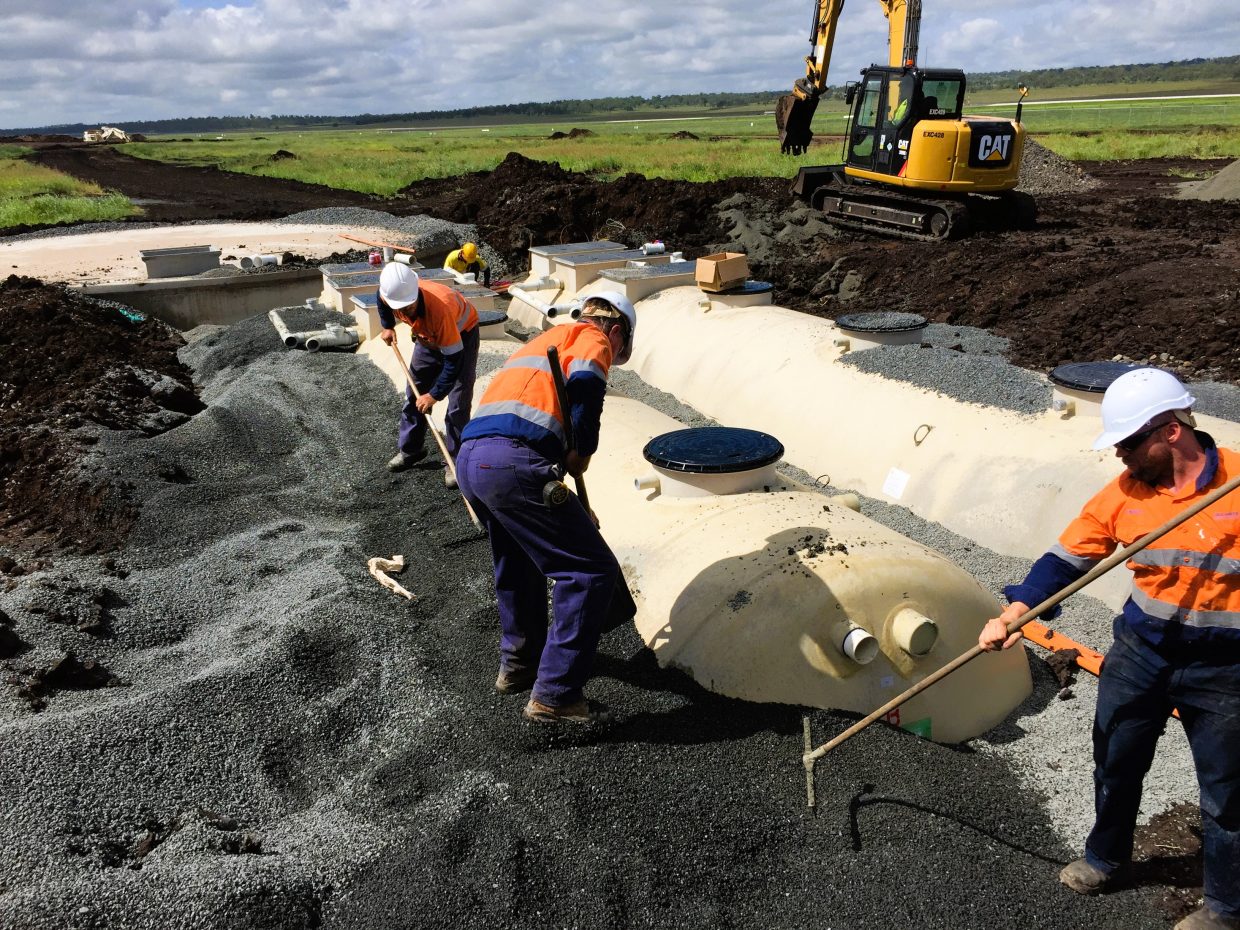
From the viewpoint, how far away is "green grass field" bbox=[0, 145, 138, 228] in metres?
25.0

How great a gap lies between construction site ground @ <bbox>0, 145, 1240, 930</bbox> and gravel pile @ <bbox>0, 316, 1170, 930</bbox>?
0.04ft

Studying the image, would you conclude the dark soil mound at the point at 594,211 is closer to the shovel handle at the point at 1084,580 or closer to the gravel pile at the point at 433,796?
the gravel pile at the point at 433,796

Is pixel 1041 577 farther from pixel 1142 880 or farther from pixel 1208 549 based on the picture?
pixel 1142 880

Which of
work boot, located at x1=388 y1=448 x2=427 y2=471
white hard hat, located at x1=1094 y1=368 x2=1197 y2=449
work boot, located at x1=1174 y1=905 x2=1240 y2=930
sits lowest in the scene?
work boot, located at x1=388 y1=448 x2=427 y2=471

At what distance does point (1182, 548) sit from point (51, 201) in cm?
3126

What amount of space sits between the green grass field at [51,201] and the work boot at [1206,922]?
90.3 ft

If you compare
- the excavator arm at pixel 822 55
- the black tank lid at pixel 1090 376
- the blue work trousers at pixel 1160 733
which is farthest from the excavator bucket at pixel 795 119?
the blue work trousers at pixel 1160 733

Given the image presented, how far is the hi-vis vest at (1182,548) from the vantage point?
9.77 ft

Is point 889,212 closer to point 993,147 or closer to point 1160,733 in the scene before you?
point 993,147

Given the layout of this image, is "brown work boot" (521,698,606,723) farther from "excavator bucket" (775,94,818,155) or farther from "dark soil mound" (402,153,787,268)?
"excavator bucket" (775,94,818,155)

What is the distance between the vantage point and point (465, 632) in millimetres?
5215

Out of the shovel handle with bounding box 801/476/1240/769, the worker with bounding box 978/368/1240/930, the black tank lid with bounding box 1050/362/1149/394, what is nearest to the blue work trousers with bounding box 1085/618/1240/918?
the worker with bounding box 978/368/1240/930

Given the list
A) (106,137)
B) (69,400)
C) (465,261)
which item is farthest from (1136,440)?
(106,137)

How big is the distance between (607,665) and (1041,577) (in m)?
2.19
